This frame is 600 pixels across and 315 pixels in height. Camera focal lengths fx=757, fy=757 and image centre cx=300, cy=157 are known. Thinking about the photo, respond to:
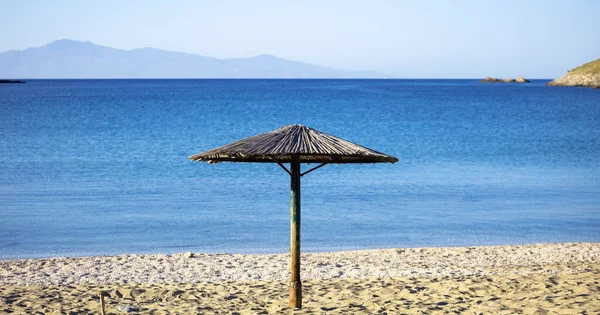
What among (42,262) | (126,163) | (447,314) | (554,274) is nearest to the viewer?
(447,314)

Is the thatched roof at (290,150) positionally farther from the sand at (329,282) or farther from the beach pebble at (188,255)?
the beach pebble at (188,255)

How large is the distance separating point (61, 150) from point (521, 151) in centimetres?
2353

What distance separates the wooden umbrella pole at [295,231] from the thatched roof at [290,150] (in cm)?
22

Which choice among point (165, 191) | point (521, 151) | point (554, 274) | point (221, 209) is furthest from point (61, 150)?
point (554, 274)

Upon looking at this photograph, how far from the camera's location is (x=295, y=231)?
388 inches

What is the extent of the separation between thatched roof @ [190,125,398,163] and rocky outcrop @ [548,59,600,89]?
127185 mm

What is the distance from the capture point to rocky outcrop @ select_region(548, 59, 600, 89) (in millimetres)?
128750

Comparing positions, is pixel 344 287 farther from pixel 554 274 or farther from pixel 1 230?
pixel 1 230

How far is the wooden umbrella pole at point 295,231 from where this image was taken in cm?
970

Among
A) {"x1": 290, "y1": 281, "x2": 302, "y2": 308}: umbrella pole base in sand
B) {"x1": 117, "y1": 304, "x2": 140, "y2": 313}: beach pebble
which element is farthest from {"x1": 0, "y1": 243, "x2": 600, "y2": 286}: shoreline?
{"x1": 290, "y1": 281, "x2": 302, "y2": 308}: umbrella pole base in sand

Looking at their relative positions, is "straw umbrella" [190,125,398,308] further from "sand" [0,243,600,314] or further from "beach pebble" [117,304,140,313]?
"beach pebble" [117,304,140,313]

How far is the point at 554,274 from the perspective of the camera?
12539mm

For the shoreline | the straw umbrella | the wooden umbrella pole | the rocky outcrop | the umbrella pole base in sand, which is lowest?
the shoreline

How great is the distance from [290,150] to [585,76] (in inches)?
5259
